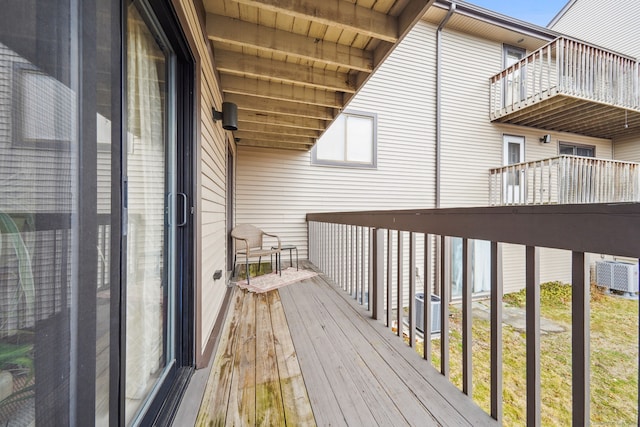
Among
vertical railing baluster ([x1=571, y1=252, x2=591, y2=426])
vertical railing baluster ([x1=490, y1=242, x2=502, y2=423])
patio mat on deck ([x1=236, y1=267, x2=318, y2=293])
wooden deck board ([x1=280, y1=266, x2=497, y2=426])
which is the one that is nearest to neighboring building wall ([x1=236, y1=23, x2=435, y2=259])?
patio mat on deck ([x1=236, y1=267, x2=318, y2=293])

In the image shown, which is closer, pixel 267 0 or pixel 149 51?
pixel 149 51

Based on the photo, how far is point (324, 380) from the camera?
144cm

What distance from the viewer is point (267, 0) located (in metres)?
1.67

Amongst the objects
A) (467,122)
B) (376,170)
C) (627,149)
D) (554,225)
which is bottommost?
(554,225)

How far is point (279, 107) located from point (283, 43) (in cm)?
113

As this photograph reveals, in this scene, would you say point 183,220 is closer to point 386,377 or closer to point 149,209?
point 149,209

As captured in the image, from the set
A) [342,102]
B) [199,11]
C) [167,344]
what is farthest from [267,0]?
[167,344]

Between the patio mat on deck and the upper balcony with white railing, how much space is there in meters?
5.82

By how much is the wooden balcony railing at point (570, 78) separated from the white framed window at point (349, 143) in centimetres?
326

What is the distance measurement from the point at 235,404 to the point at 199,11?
2.38m

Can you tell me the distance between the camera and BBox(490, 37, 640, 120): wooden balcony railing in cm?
495

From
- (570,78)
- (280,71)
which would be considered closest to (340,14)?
(280,71)

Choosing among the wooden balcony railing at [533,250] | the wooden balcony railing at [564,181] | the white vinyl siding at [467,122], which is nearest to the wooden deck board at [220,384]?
the wooden balcony railing at [533,250]

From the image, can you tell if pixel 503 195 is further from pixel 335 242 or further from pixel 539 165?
pixel 335 242
